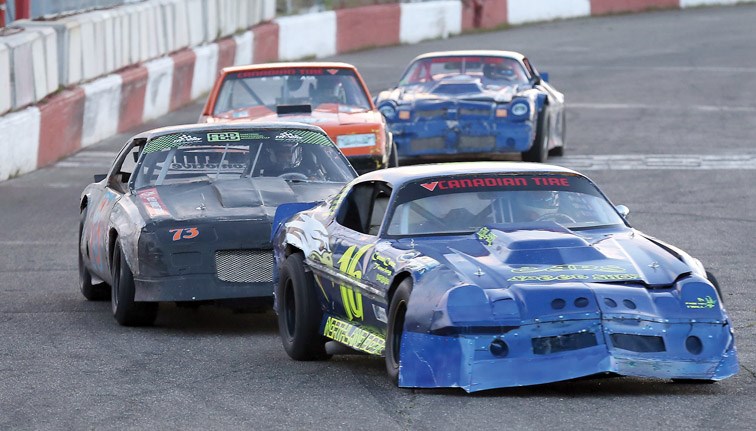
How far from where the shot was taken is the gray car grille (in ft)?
31.2

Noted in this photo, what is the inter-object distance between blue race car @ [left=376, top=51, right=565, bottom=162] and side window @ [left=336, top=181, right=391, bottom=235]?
9.10 metres

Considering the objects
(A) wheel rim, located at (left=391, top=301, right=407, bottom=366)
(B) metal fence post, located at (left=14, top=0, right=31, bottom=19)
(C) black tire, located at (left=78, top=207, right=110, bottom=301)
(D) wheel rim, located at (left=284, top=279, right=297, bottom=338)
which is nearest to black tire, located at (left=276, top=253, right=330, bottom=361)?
(D) wheel rim, located at (left=284, top=279, right=297, bottom=338)

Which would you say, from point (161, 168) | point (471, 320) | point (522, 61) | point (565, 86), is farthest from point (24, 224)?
point (565, 86)

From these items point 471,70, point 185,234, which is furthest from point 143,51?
point 185,234

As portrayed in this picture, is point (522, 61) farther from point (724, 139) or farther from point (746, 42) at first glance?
point (746, 42)

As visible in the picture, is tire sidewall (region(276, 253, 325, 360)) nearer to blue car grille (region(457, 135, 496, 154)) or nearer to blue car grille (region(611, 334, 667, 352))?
blue car grille (region(611, 334, 667, 352))

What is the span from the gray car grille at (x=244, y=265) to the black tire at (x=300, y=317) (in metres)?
0.82

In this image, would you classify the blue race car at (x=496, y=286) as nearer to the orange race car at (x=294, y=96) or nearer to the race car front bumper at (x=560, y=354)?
the race car front bumper at (x=560, y=354)

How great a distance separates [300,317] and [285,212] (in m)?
0.96

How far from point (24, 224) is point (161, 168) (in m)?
4.68

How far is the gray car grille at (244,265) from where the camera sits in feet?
31.2

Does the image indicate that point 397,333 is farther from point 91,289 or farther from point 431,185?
point 91,289

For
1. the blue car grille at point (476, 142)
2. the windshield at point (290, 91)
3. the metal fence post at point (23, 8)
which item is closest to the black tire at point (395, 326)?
the windshield at point (290, 91)

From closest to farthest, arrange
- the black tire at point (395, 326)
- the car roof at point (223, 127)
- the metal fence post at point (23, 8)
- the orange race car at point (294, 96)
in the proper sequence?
the black tire at point (395, 326) → the car roof at point (223, 127) → the orange race car at point (294, 96) → the metal fence post at point (23, 8)
